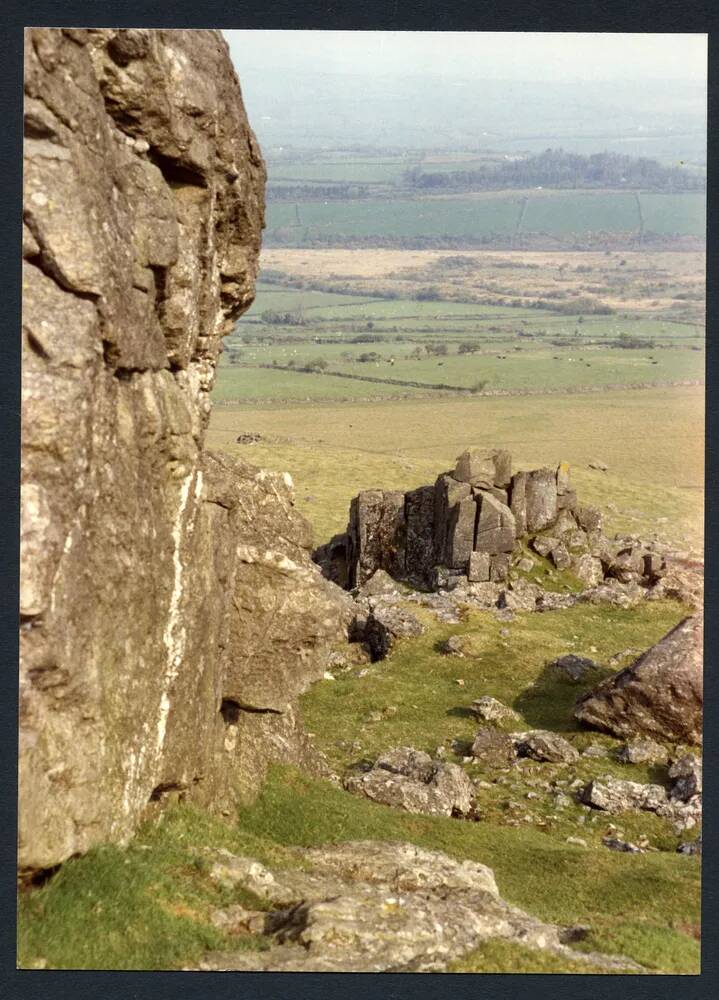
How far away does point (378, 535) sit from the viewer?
52.2 metres

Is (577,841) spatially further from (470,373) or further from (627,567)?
(470,373)

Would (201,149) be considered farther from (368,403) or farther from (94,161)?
(368,403)

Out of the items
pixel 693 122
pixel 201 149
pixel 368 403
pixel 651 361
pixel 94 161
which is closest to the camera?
pixel 94 161

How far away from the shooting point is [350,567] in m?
53.4

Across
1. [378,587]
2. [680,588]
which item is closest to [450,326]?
[378,587]

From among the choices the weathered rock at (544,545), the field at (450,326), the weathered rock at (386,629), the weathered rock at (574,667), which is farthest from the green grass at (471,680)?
the field at (450,326)

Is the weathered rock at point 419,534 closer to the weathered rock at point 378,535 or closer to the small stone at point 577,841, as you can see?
the weathered rock at point 378,535

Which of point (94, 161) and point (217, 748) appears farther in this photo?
point (217, 748)

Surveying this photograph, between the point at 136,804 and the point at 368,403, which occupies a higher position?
the point at 368,403

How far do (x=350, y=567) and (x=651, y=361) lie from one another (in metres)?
60.1

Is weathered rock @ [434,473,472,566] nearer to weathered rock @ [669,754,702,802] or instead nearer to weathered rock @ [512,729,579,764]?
weathered rock @ [512,729,579,764]

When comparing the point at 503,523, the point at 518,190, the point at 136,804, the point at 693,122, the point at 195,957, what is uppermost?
the point at 518,190

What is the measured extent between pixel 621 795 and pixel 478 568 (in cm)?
1949

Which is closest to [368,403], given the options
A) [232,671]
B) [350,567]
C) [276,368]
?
[276,368]
